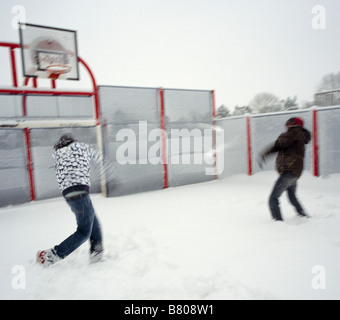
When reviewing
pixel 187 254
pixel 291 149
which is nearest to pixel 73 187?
pixel 187 254

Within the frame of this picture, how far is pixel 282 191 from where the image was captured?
11.9 feet

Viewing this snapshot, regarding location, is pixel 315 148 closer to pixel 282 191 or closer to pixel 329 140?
pixel 329 140

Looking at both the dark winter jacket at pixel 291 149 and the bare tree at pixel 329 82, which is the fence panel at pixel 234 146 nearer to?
the dark winter jacket at pixel 291 149

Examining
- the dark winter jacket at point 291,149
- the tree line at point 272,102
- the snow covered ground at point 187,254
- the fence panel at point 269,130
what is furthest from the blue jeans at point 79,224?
the tree line at point 272,102

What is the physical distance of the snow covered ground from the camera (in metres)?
2.25

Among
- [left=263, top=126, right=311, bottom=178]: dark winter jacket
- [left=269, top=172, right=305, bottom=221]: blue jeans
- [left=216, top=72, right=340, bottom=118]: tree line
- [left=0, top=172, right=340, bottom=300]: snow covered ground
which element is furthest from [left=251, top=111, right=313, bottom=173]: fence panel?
[left=216, top=72, right=340, bottom=118]: tree line

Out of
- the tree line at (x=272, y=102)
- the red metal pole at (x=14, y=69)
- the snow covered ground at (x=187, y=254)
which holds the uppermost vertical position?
the tree line at (x=272, y=102)

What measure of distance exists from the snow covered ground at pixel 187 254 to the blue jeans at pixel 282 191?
0.16 metres

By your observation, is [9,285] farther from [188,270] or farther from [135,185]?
[135,185]

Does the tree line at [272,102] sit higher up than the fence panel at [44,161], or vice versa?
the tree line at [272,102]

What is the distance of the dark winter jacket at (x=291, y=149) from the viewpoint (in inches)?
140

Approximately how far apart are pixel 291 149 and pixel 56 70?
5.62 meters

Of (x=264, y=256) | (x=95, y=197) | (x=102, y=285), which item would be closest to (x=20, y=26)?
(x=95, y=197)
